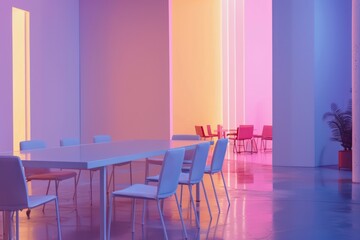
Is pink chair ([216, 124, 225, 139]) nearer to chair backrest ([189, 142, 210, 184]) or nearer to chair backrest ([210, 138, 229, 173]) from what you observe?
chair backrest ([210, 138, 229, 173])

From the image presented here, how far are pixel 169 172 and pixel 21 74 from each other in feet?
19.4

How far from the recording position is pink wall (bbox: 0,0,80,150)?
8.45 meters

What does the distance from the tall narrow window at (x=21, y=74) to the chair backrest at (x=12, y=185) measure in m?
5.77

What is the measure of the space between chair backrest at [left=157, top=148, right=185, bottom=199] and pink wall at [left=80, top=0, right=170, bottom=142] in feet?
20.7

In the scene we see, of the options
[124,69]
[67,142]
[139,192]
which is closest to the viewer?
[139,192]

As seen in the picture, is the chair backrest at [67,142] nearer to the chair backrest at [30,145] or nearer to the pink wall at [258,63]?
the chair backrest at [30,145]

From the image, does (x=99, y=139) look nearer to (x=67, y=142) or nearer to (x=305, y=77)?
(x=67, y=142)

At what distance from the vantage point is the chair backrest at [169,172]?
399 centimetres

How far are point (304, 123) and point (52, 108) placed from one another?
4567 mm

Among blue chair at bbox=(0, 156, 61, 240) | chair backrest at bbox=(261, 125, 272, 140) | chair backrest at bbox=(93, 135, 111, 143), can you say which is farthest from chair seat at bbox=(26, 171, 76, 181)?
chair backrest at bbox=(261, 125, 272, 140)

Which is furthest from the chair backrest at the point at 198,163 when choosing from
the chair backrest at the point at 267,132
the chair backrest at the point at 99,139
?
the chair backrest at the point at 267,132

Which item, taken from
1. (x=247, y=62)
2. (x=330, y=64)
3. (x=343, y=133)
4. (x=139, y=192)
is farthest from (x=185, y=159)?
(x=247, y=62)

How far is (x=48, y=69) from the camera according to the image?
9.84m

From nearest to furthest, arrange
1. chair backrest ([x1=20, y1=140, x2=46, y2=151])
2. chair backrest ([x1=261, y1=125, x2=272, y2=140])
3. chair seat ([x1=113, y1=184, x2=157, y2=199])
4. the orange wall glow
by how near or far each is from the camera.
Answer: chair seat ([x1=113, y1=184, x2=157, y2=199]) → chair backrest ([x1=20, y1=140, x2=46, y2=151]) → chair backrest ([x1=261, y1=125, x2=272, y2=140]) → the orange wall glow
